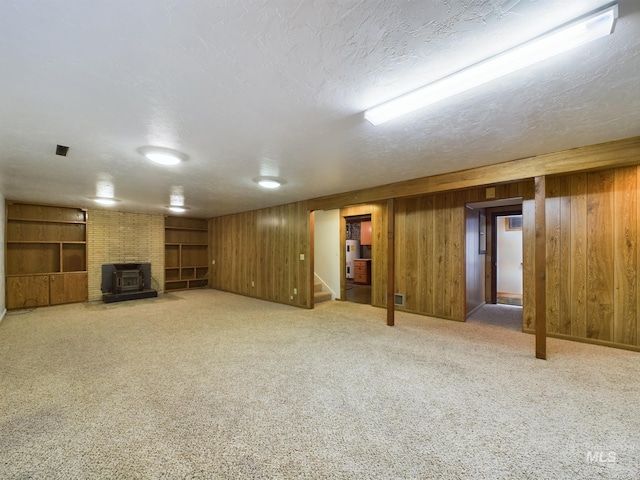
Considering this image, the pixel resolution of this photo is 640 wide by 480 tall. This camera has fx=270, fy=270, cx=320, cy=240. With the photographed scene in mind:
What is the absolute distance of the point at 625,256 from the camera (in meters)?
3.48

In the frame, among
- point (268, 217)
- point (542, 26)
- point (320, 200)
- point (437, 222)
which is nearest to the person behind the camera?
point (542, 26)

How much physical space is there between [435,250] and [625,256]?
2.43 metres

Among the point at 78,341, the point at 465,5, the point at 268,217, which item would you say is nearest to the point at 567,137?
the point at 465,5

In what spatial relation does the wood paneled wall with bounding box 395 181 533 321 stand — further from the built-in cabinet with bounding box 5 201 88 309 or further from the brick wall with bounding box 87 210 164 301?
the built-in cabinet with bounding box 5 201 88 309

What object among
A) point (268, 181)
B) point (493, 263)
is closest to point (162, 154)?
point (268, 181)

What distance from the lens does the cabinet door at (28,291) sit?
5.80 m

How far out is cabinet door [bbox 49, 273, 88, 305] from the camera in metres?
6.34

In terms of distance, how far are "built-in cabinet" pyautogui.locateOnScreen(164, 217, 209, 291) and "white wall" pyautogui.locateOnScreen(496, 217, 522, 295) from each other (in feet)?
30.2

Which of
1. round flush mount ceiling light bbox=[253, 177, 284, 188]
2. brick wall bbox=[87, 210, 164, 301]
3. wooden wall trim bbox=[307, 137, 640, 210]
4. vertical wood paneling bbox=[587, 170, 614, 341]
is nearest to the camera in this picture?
wooden wall trim bbox=[307, 137, 640, 210]

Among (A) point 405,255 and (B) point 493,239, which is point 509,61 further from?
(B) point 493,239

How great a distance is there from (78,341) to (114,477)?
3216 millimetres

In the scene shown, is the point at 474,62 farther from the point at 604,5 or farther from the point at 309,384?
the point at 309,384

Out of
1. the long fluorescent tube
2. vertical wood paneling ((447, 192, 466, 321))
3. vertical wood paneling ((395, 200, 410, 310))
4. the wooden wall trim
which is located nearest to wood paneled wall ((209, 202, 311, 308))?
vertical wood paneling ((395, 200, 410, 310))

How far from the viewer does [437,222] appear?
17.1 ft
